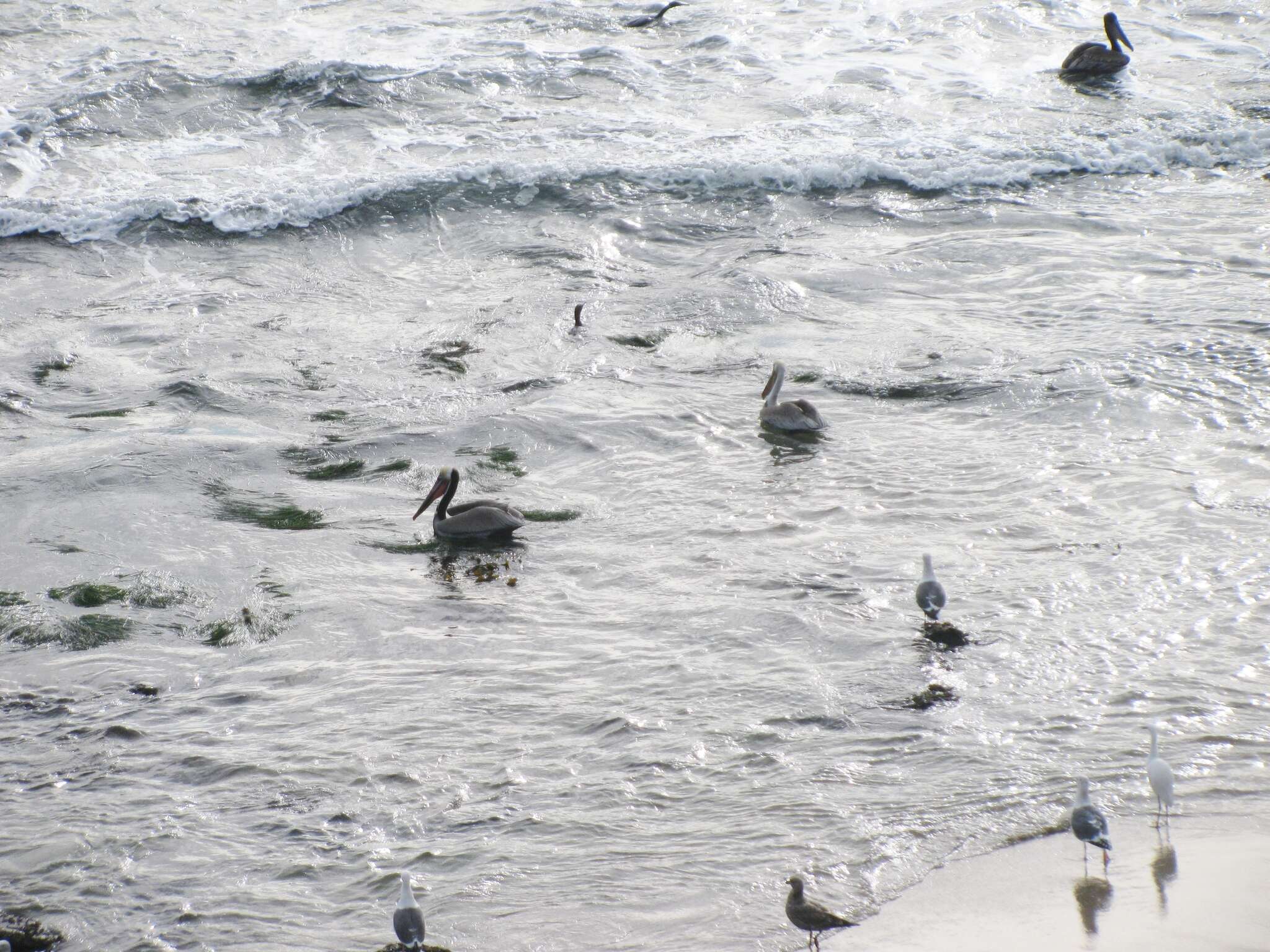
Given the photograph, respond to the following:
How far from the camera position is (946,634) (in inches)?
291

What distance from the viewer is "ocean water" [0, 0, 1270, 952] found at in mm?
5996

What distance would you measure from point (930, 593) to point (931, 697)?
71 centimetres

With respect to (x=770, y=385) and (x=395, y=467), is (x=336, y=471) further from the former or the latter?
(x=770, y=385)

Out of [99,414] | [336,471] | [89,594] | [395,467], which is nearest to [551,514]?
[395,467]

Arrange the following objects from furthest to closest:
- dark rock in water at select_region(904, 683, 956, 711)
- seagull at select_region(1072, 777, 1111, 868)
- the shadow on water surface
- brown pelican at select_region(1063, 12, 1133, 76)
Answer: brown pelican at select_region(1063, 12, 1133, 76), the shadow on water surface, dark rock in water at select_region(904, 683, 956, 711), seagull at select_region(1072, 777, 1111, 868)

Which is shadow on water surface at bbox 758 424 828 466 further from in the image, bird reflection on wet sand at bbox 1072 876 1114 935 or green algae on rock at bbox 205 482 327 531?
bird reflection on wet sand at bbox 1072 876 1114 935

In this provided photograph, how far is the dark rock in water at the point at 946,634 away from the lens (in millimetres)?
7305

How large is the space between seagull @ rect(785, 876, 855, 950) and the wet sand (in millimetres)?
140

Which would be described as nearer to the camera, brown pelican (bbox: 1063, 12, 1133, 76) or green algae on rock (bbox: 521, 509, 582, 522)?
green algae on rock (bbox: 521, 509, 582, 522)

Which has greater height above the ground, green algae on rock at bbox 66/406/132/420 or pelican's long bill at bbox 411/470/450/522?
pelican's long bill at bbox 411/470/450/522

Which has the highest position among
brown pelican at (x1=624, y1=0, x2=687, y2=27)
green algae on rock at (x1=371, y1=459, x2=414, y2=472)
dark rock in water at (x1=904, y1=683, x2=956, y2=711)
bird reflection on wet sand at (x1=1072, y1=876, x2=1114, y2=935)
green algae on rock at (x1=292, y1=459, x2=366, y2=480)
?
brown pelican at (x1=624, y1=0, x2=687, y2=27)

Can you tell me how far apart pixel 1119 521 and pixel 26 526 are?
7463 mm

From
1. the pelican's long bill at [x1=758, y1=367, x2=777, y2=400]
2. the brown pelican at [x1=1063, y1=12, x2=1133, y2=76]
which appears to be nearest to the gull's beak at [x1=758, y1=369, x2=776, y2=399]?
the pelican's long bill at [x1=758, y1=367, x2=777, y2=400]

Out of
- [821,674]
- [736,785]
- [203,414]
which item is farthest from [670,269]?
[736,785]
